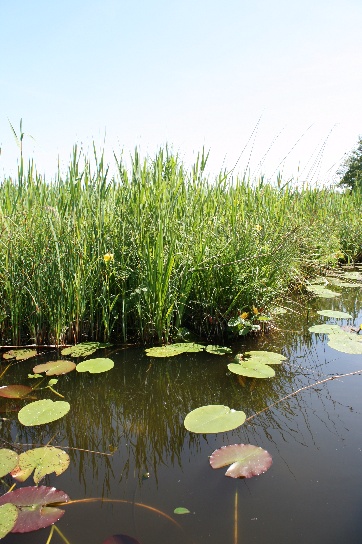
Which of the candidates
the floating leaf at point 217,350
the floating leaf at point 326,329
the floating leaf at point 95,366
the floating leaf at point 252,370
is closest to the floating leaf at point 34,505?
the floating leaf at point 95,366

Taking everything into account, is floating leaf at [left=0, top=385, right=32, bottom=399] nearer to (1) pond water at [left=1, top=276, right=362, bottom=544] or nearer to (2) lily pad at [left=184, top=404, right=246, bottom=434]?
(1) pond water at [left=1, top=276, right=362, bottom=544]

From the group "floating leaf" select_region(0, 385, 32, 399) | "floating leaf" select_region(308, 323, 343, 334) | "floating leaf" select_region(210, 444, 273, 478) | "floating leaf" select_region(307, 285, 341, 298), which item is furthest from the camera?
"floating leaf" select_region(307, 285, 341, 298)

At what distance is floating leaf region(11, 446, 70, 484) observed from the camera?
3.87 feet

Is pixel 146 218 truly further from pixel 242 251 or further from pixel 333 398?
pixel 333 398

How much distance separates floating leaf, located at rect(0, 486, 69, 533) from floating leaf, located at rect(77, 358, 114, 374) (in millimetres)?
765

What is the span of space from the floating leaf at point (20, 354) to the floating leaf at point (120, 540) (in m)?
1.32

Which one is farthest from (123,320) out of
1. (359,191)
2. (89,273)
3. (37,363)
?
(359,191)

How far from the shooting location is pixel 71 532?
3.21 feet

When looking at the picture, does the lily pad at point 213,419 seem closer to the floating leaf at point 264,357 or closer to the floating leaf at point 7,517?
the floating leaf at point 264,357

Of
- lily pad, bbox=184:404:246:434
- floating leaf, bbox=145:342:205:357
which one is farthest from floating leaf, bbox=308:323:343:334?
lily pad, bbox=184:404:246:434

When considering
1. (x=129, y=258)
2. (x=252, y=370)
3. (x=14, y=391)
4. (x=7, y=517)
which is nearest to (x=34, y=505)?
(x=7, y=517)

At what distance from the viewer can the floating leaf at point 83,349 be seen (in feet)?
6.91

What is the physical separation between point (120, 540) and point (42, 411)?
686 millimetres

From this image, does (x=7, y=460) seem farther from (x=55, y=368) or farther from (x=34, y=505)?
(x=55, y=368)
